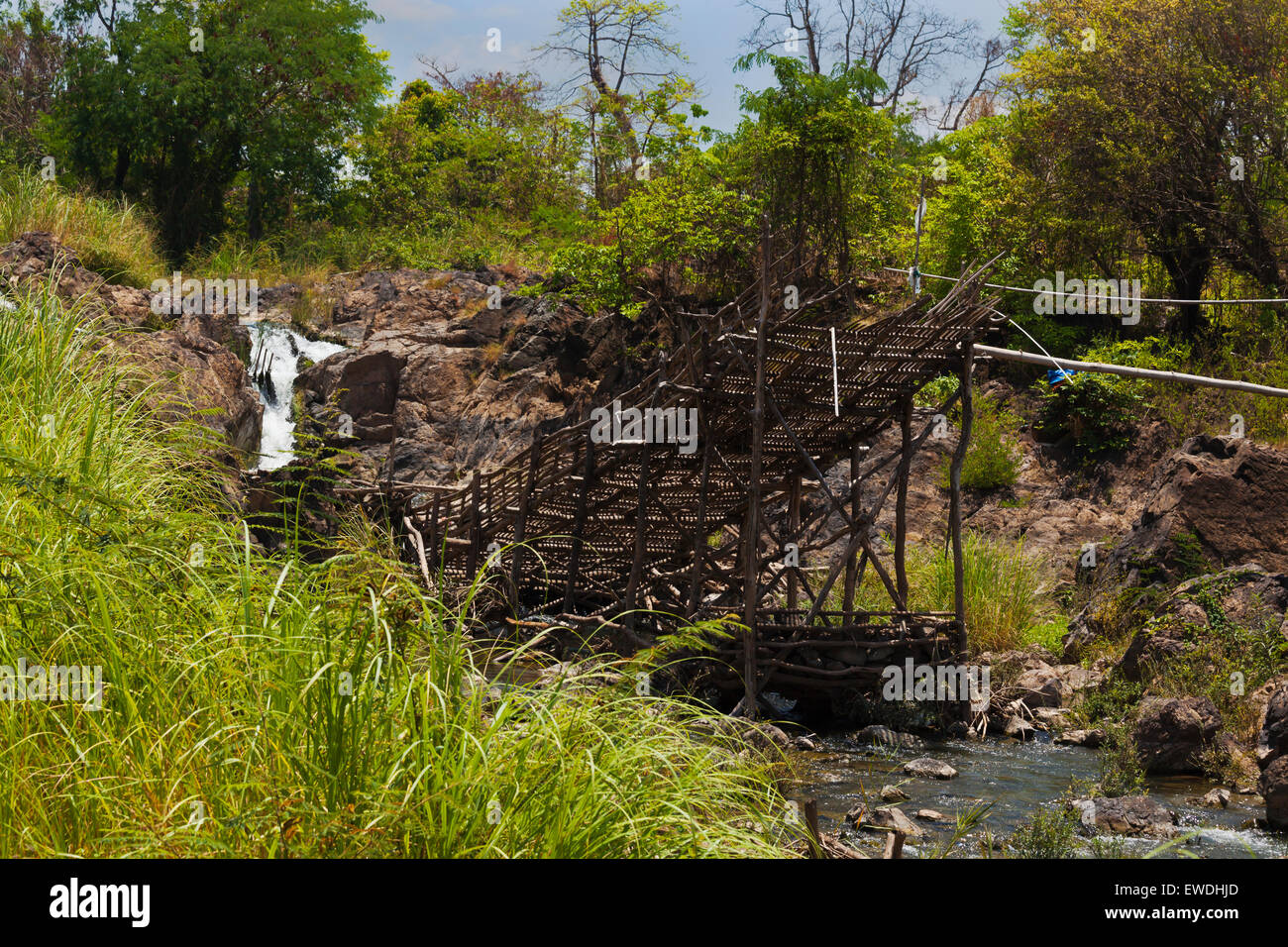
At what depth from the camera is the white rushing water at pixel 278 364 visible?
1921 centimetres

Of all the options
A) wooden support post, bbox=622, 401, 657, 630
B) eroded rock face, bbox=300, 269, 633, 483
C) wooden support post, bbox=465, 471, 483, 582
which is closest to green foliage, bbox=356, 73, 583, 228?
eroded rock face, bbox=300, 269, 633, 483

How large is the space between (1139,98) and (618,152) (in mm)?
11060

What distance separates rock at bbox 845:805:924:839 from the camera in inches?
251

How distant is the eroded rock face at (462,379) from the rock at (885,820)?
42.0 ft

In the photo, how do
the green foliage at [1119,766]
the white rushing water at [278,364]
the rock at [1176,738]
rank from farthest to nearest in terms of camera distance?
the white rushing water at [278,364] → the rock at [1176,738] → the green foliage at [1119,766]

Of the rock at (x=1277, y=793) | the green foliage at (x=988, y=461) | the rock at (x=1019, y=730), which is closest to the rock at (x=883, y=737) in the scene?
the rock at (x=1019, y=730)

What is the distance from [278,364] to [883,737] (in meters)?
15.6

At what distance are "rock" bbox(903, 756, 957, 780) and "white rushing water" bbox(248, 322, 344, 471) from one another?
12762 millimetres

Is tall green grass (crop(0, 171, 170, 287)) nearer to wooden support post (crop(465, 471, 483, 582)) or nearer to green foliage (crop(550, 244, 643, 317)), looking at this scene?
green foliage (crop(550, 244, 643, 317))

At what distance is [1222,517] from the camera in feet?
38.1

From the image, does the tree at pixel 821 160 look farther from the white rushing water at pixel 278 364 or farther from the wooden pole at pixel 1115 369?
the wooden pole at pixel 1115 369

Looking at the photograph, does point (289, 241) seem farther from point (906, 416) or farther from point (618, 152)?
point (906, 416)

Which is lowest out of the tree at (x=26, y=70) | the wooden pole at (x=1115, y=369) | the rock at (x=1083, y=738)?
the rock at (x=1083, y=738)
